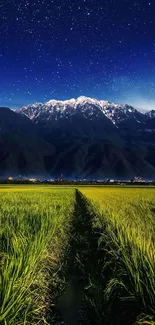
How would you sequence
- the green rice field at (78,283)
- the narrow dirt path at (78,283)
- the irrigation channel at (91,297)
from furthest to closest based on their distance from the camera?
the narrow dirt path at (78,283)
the irrigation channel at (91,297)
the green rice field at (78,283)

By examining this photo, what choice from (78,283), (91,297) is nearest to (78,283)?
(78,283)

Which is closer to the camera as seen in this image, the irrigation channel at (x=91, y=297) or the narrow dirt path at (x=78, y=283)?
the irrigation channel at (x=91, y=297)

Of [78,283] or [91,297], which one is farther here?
[78,283]

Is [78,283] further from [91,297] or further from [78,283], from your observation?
[91,297]

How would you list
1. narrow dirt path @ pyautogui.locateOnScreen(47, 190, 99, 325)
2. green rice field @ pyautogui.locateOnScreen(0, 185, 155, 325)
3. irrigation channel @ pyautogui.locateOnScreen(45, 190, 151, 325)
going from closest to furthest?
green rice field @ pyautogui.locateOnScreen(0, 185, 155, 325), irrigation channel @ pyautogui.locateOnScreen(45, 190, 151, 325), narrow dirt path @ pyautogui.locateOnScreen(47, 190, 99, 325)

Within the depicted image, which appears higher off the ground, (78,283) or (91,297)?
(91,297)

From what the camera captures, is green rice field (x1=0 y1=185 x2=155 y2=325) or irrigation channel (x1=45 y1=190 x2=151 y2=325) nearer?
green rice field (x1=0 y1=185 x2=155 y2=325)

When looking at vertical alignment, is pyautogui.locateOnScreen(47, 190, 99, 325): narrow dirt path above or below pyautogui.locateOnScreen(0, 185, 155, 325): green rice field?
below

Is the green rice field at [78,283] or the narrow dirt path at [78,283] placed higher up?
the green rice field at [78,283]

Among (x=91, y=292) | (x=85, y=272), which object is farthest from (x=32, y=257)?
(x=85, y=272)

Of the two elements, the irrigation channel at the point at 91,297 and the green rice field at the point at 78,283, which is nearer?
the green rice field at the point at 78,283

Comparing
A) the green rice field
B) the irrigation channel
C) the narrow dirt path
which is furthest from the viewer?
the narrow dirt path

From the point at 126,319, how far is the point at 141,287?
1.07m

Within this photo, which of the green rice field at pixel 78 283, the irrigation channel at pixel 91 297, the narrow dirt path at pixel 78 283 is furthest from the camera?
the narrow dirt path at pixel 78 283
